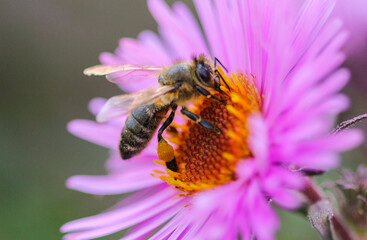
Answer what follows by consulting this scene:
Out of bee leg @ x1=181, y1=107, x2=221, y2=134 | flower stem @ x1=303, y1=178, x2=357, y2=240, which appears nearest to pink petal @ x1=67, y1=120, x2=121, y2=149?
bee leg @ x1=181, y1=107, x2=221, y2=134

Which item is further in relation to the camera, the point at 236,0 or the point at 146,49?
the point at 146,49

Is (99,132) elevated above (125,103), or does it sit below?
above

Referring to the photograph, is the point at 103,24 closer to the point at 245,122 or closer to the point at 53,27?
the point at 53,27

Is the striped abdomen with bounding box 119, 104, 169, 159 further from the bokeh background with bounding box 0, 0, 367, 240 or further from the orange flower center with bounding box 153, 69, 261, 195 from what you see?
the bokeh background with bounding box 0, 0, 367, 240

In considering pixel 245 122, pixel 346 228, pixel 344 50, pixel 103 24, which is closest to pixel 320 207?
pixel 346 228

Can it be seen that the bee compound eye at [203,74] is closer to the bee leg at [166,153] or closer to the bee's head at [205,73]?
the bee's head at [205,73]

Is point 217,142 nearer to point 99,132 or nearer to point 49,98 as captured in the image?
point 99,132

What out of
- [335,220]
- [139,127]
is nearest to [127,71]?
[139,127]
